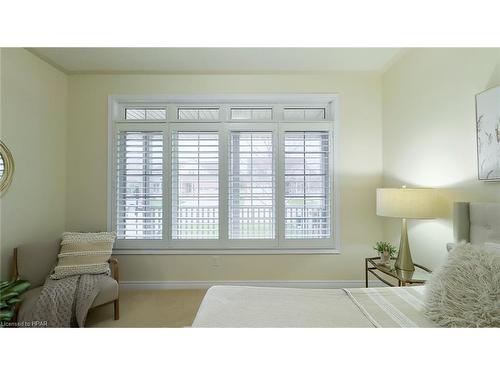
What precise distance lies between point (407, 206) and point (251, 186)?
155cm

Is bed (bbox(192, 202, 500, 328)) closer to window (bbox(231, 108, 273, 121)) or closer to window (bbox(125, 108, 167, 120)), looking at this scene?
window (bbox(231, 108, 273, 121))

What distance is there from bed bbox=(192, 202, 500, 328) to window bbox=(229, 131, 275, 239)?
1.35 meters

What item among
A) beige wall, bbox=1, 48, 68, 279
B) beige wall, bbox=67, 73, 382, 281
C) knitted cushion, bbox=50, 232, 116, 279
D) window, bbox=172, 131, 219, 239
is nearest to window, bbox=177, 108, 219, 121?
beige wall, bbox=67, 73, 382, 281

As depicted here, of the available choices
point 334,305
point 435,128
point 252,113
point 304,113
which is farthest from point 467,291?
point 252,113

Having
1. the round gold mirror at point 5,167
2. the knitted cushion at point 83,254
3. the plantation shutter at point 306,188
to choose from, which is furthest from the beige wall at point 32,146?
the plantation shutter at point 306,188

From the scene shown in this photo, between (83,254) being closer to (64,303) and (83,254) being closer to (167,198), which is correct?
(64,303)

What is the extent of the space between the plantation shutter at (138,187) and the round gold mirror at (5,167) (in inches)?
34.6

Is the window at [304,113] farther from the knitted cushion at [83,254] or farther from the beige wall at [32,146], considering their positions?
the beige wall at [32,146]

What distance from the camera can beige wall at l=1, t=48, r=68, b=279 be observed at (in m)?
2.05

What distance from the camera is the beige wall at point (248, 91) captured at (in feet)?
8.83

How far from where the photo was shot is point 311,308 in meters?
1.18
